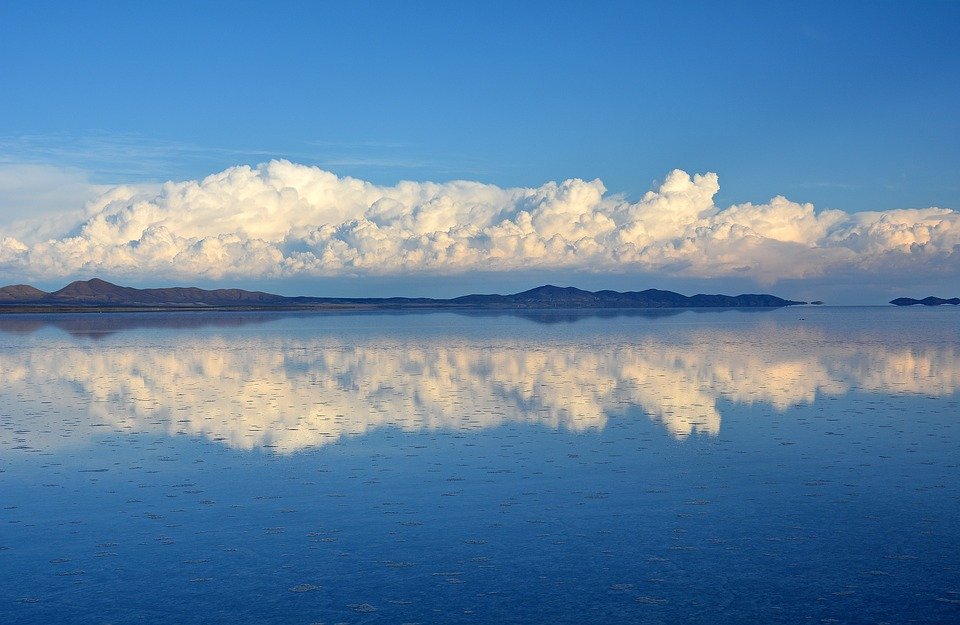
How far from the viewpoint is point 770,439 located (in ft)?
73.6

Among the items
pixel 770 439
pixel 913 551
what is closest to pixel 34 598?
pixel 913 551

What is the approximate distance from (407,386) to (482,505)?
63.1ft

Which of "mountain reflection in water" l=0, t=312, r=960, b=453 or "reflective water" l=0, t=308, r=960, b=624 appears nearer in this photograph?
"reflective water" l=0, t=308, r=960, b=624

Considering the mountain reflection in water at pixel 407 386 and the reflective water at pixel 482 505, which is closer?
the reflective water at pixel 482 505

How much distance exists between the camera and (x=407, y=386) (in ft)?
115

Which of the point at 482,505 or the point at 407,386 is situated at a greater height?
the point at 407,386

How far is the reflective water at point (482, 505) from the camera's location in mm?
11383

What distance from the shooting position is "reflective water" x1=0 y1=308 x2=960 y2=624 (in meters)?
11.4

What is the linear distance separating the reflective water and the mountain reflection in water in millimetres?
266

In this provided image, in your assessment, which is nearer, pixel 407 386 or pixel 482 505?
pixel 482 505

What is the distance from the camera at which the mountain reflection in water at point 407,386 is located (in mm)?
25250

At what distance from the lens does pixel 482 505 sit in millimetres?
15953

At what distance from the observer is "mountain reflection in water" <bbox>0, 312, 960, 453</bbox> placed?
2525 centimetres

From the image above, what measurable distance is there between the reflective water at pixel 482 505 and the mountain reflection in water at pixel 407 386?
0.87 ft
